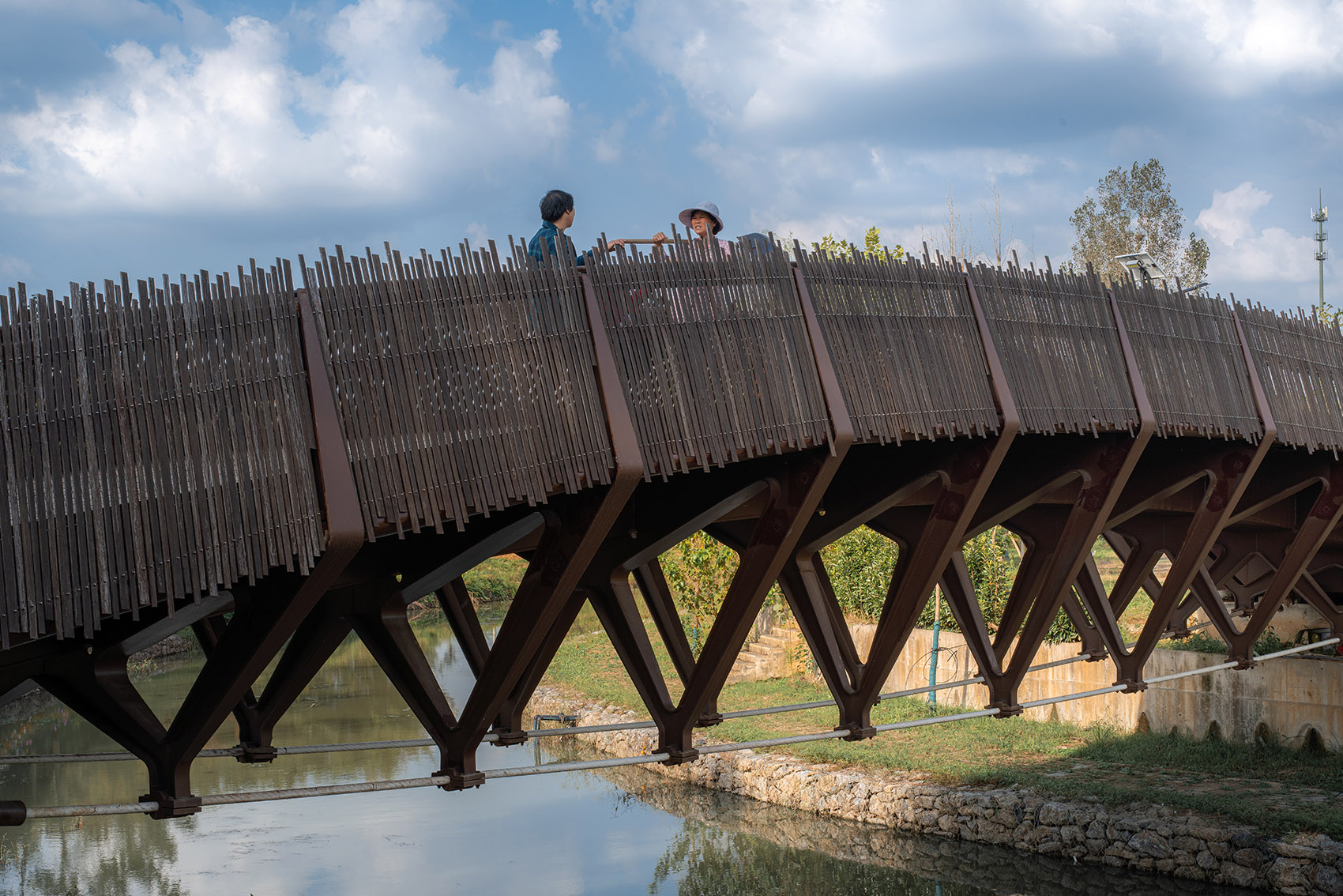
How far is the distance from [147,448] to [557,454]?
5.96 ft

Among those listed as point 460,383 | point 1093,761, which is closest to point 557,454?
point 460,383

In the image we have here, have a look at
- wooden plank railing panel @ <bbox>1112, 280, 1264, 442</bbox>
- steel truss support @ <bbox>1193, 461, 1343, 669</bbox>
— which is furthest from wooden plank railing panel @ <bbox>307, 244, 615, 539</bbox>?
steel truss support @ <bbox>1193, 461, 1343, 669</bbox>

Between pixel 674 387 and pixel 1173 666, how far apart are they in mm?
17248

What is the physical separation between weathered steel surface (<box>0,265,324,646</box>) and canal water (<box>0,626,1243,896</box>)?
1409cm

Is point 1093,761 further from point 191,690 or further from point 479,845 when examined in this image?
point 191,690

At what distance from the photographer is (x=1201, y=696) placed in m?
20.0

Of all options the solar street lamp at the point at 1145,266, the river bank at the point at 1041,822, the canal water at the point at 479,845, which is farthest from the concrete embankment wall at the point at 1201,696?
the solar street lamp at the point at 1145,266

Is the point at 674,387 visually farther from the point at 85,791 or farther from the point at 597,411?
the point at 85,791

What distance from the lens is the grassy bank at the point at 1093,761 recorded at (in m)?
16.8

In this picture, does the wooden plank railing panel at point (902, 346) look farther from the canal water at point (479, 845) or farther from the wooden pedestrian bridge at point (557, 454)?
the canal water at point (479, 845)

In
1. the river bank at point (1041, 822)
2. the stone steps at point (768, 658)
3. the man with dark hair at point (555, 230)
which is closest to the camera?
the man with dark hair at point (555, 230)

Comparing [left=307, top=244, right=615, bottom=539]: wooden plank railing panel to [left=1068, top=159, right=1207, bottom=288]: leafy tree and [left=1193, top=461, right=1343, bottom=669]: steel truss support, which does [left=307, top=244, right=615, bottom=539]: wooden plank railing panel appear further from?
[left=1068, top=159, right=1207, bottom=288]: leafy tree

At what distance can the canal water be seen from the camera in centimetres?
1766

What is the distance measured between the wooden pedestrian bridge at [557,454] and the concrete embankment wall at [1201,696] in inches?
401
